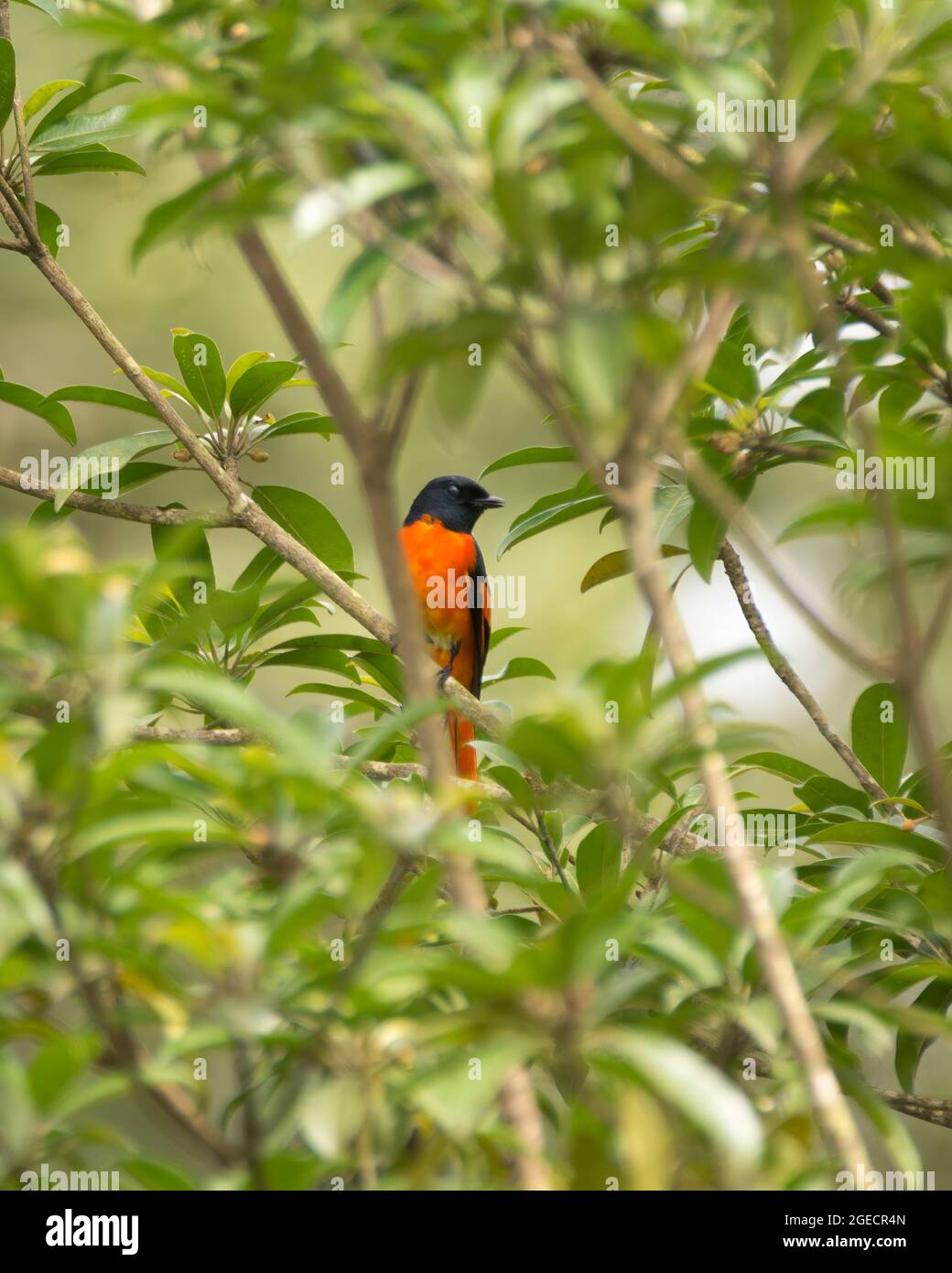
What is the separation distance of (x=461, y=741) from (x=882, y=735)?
2.83 meters

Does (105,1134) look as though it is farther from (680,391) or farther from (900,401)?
(900,401)

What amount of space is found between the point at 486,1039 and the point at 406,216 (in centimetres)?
80

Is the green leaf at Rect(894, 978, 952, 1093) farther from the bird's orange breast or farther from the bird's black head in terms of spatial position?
the bird's black head

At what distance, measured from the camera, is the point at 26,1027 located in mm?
1200

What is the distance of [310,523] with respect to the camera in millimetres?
3156

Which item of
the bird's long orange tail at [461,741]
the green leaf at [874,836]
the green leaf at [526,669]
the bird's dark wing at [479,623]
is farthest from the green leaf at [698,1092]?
the bird's dark wing at [479,623]

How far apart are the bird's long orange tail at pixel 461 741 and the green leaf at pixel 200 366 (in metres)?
1.99

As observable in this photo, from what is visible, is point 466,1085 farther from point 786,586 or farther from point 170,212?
point 170,212

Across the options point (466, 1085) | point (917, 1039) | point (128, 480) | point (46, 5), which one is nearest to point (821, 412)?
point (917, 1039)

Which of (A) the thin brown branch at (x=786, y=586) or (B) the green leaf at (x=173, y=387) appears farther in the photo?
(B) the green leaf at (x=173, y=387)

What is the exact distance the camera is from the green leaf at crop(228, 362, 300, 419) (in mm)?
2922

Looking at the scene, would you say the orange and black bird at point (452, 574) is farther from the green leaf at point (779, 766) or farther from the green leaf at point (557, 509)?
the green leaf at point (779, 766)

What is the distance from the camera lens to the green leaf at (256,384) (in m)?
2.92

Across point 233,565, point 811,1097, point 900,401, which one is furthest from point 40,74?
point 811,1097
